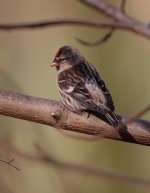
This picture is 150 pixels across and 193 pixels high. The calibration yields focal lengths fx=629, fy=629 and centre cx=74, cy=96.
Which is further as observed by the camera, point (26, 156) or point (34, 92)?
point (34, 92)

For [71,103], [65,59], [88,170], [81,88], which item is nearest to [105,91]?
[81,88]

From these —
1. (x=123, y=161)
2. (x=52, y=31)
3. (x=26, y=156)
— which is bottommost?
(x=123, y=161)

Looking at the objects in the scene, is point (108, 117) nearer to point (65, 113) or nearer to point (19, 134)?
point (65, 113)

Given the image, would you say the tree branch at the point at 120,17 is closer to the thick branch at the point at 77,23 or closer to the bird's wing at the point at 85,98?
the thick branch at the point at 77,23

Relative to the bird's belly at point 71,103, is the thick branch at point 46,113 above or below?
above

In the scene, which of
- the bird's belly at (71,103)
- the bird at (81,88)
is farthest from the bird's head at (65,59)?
the bird's belly at (71,103)

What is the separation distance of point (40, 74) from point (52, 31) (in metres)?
0.45

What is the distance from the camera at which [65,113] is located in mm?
2816

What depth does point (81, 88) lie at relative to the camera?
374 cm

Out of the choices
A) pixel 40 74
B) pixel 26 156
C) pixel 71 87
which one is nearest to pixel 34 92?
pixel 40 74

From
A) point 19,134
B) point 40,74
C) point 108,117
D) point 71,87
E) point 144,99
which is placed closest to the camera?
point 108,117

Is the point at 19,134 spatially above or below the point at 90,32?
below

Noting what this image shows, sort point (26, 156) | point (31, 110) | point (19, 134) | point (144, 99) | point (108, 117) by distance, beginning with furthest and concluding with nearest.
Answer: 1. point (144, 99)
2. point (19, 134)
3. point (108, 117)
4. point (31, 110)
5. point (26, 156)

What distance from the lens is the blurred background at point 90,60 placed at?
5.24 metres
